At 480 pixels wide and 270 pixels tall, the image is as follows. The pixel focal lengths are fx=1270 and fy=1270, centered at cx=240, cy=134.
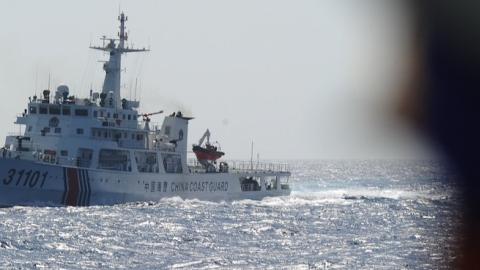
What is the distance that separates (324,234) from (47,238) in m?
12.8

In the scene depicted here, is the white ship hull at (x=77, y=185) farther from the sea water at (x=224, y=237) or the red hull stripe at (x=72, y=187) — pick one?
the sea water at (x=224, y=237)

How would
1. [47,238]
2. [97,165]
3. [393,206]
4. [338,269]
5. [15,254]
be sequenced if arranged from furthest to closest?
[393,206]
[97,165]
[47,238]
[15,254]
[338,269]

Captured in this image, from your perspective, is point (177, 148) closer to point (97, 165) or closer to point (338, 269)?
point (97, 165)

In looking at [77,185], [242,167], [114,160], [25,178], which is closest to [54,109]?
[114,160]

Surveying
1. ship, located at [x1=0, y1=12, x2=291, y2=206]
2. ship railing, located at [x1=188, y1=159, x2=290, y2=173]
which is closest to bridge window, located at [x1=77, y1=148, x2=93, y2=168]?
ship, located at [x1=0, y1=12, x2=291, y2=206]

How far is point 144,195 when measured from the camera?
79750 millimetres

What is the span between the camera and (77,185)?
7394 centimetres

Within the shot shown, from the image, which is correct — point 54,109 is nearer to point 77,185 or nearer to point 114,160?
point 114,160

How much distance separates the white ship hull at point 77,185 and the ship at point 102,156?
0.19ft

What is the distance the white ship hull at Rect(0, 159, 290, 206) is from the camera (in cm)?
7200

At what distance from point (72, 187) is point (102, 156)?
4.82 meters

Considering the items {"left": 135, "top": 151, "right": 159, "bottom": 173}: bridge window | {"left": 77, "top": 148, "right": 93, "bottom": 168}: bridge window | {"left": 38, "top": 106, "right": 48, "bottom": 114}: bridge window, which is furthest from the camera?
{"left": 135, "top": 151, "right": 159, "bottom": 173}: bridge window

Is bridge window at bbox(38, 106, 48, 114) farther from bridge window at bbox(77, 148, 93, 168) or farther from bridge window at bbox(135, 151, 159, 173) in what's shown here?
bridge window at bbox(135, 151, 159, 173)

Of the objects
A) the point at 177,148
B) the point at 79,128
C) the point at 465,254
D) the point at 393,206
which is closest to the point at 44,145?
the point at 79,128
